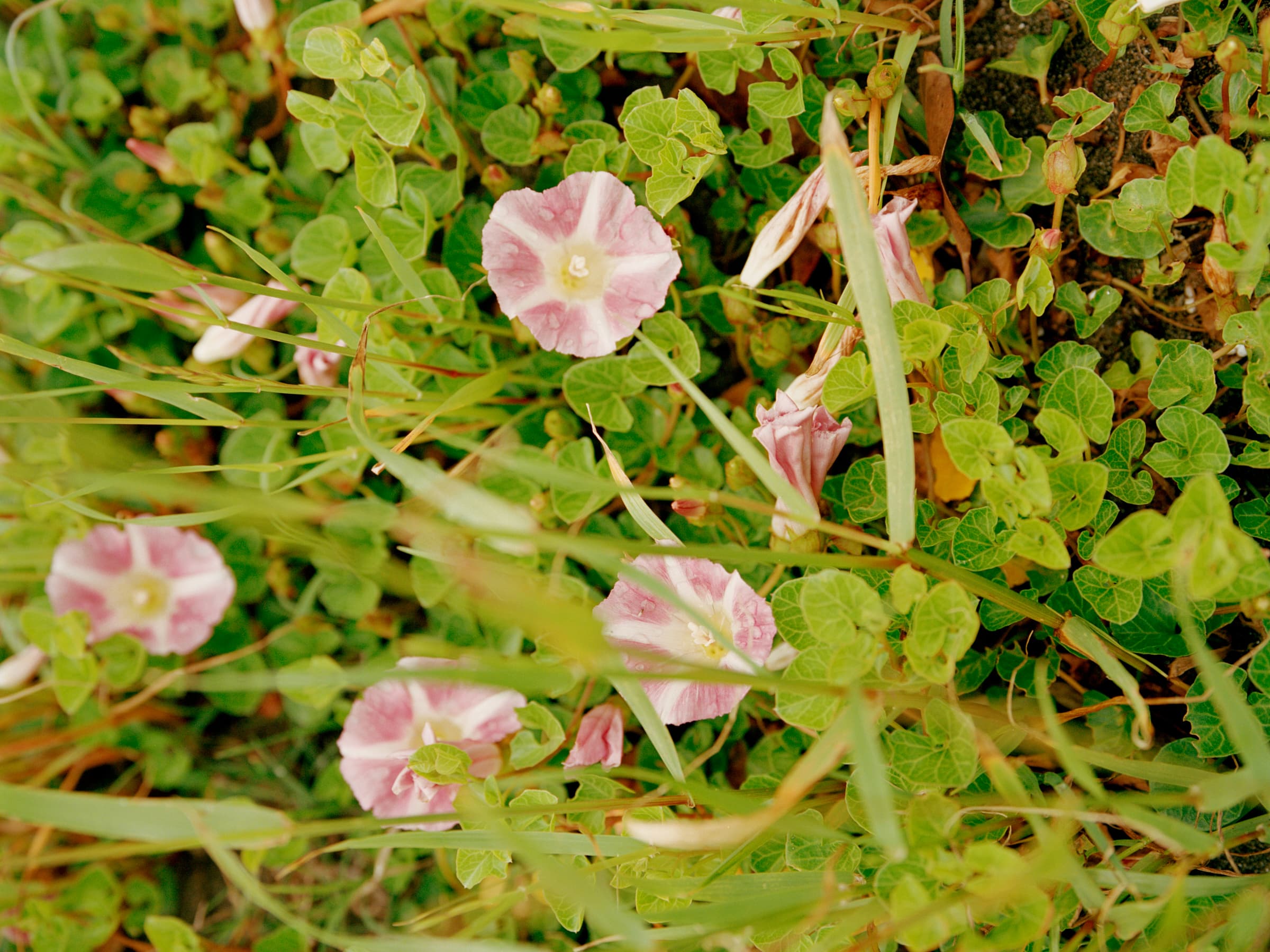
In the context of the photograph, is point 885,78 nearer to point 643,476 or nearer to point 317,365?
point 643,476

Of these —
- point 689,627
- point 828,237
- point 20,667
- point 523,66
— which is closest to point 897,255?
point 828,237

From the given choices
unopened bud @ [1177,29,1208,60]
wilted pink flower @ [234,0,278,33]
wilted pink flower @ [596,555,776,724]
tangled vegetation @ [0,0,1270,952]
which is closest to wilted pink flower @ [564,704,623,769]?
tangled vegetation @ [0,0,1270,952]

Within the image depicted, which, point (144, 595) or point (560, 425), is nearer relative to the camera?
point (560, 425)

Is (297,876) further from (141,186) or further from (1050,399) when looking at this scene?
(1050,399)

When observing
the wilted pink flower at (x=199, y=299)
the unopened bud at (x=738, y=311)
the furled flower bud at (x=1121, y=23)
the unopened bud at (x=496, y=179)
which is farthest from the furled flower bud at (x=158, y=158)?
the furled flower bud at (x=1121, y=23)

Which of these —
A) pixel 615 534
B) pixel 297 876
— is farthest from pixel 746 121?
pixel 297 876

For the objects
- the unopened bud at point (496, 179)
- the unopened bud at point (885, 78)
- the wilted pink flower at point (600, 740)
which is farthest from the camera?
the unopened bud at point (496, 179)

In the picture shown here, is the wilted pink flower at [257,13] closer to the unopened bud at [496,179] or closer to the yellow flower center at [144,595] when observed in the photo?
the unopened bud at [496,179]

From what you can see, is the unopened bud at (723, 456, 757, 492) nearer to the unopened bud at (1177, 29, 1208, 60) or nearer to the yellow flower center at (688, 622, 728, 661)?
the yellow flower center at (688, 622, 728, 661)
